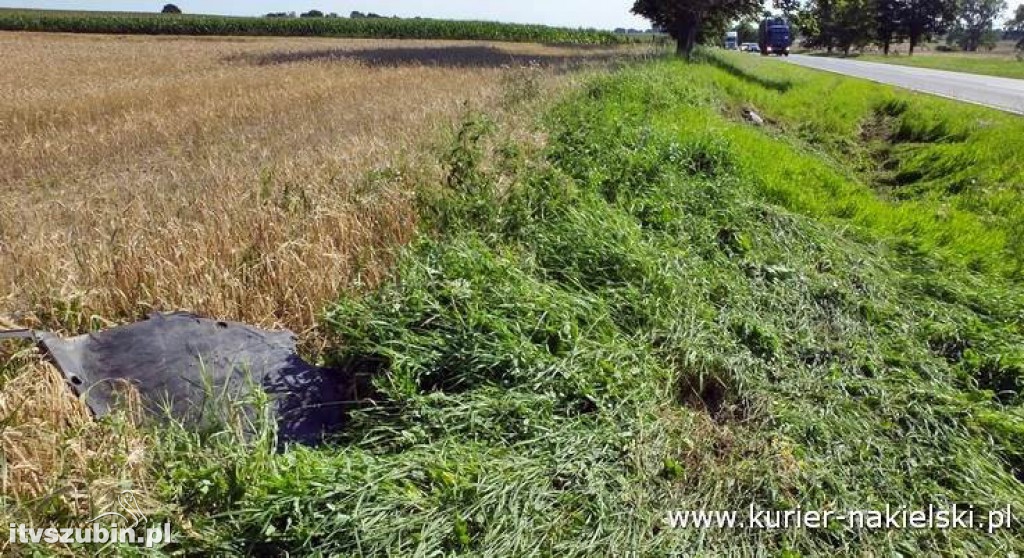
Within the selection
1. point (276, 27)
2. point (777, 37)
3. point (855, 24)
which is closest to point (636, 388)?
point (777, 37)

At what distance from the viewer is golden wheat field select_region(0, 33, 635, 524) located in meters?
2.47

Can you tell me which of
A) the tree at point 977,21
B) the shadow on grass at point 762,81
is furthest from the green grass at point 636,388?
the tree at point 977,21

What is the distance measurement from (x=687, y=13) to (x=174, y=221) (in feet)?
84.4

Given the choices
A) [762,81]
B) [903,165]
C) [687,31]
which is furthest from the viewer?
[687,31]

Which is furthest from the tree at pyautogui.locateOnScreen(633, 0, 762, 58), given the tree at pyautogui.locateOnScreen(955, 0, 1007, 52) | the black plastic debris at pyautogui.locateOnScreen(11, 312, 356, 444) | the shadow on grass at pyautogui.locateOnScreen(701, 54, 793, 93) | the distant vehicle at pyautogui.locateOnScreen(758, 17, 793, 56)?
the tree at pyautogui.locateOnScreen(955, 0, 1007, 52)

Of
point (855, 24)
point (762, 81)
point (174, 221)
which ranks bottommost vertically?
point (174, 221)

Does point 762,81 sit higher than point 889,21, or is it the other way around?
point 889,21

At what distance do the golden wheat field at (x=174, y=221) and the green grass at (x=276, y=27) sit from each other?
4832 centimetres

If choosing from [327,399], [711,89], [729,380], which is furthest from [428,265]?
[711,89]

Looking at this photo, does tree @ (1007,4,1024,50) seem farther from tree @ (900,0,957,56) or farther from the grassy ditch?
the grassy ditch

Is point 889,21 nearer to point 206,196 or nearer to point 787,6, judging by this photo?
point 787,6

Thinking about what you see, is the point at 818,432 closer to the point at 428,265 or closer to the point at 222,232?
the point at 428,265

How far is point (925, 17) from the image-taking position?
62094 mm

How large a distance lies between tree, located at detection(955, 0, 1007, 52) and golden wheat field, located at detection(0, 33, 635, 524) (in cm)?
11786
